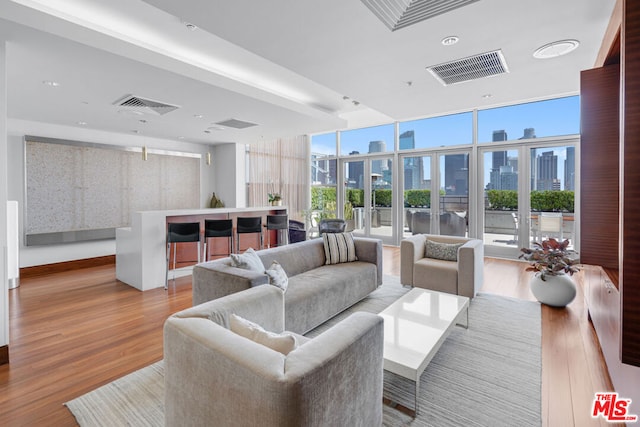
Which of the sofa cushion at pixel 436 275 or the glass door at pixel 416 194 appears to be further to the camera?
the glass door at pixel 416 194

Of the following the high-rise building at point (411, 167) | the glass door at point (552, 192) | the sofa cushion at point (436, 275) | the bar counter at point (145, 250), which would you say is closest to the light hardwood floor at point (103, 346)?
the bar counter at point (145, 250)

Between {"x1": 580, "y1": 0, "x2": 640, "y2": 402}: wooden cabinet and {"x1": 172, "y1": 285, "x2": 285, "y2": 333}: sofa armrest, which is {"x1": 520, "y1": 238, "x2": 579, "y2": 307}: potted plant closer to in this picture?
{"x1": 580, "y1": 0, "x2": 640, "y2": 402}: wooden cabinet

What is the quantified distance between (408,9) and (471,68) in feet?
4.98

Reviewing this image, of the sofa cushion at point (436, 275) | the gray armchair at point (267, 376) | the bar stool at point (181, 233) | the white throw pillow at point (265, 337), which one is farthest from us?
the bar stool at point (181, 233)

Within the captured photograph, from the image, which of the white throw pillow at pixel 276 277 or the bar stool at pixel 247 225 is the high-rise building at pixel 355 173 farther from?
the white throw pillow at pixel 276 277

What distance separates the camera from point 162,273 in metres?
4.65

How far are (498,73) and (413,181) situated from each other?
3.71m

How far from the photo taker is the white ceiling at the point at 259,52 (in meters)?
2.57

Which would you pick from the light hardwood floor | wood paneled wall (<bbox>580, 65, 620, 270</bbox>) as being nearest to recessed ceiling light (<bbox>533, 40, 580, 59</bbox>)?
wood paneled wall (<bbox>580, 65, 620, 270</bbox>)

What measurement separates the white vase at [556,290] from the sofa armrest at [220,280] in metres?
3.26

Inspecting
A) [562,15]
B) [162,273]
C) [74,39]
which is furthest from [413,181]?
[74,39]

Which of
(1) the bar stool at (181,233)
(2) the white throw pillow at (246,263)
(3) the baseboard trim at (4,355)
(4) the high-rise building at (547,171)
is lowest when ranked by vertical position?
(3) the baseboard trim at (4,355)

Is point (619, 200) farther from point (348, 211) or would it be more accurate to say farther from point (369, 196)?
point (348, 211)

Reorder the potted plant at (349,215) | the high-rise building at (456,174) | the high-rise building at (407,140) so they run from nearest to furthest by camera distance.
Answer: the high-rise building at (456,174) < the high-rise building at (407,140) < the potted plant at (349,215)
